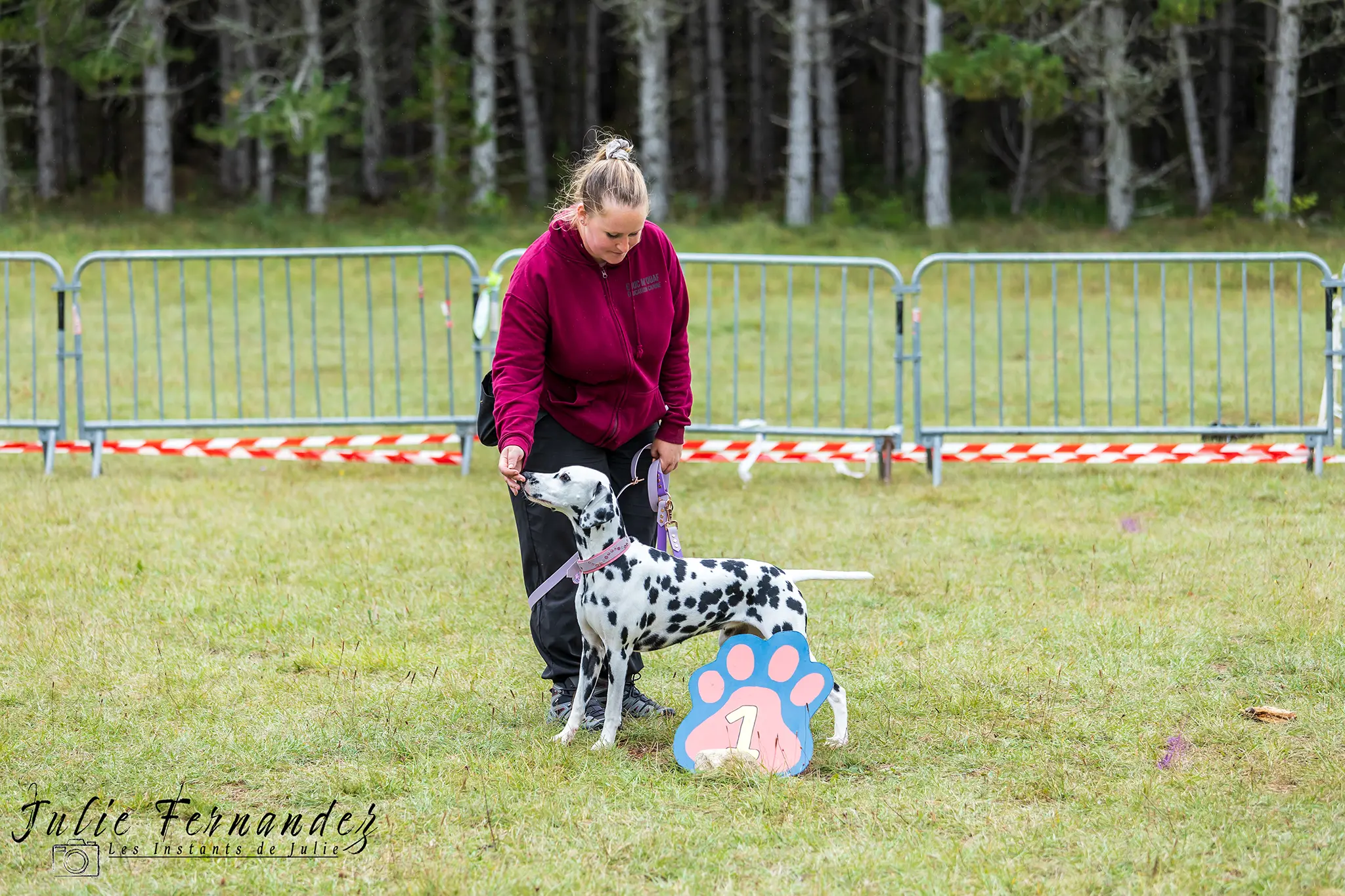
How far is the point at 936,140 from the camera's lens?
85.6ft

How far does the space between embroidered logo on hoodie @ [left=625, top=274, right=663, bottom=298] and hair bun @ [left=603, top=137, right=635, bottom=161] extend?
1.26ft

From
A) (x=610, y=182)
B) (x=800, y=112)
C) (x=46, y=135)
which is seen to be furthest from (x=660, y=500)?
(x=46, y=135)

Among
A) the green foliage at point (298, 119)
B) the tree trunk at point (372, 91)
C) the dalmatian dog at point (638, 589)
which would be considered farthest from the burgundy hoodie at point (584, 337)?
the tree trunk at point (372, 91)

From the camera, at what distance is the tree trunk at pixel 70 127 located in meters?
36.0

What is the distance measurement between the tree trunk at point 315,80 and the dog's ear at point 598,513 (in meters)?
22.8

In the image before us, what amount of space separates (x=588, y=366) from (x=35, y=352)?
8128 mm

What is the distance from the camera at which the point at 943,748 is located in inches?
186

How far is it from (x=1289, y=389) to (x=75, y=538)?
9335mm

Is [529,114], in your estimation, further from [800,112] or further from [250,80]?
[800,112]

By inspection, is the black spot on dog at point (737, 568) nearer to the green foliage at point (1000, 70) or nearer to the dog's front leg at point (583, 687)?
the dog's front leg at point (583, 687)

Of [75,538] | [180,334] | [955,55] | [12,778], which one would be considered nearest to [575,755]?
[12,778]

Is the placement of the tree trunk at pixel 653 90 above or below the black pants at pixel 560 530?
above

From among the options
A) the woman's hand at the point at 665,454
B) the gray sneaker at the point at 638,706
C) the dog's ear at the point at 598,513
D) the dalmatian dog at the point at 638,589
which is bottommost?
the gray sneaker at the point at 638,706

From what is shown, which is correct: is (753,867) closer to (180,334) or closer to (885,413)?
(885,413)
